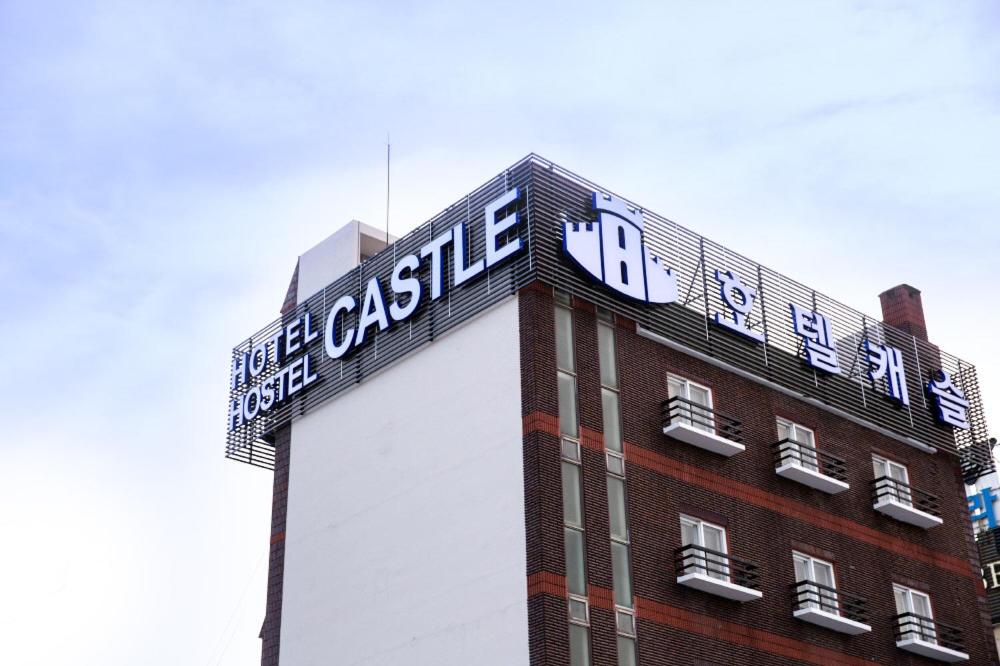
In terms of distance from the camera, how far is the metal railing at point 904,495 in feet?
188

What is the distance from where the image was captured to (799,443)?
54.2 m

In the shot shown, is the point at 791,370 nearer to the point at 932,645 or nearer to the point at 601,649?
the point at 932,645

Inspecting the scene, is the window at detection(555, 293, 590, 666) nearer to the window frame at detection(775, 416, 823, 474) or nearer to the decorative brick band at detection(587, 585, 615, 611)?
the decorative brick band at detection(587, 585, 615, 611)

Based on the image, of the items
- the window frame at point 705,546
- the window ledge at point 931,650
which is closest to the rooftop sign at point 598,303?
the window frame at point 705,546

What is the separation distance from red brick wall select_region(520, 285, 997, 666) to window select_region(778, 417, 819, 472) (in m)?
0.36

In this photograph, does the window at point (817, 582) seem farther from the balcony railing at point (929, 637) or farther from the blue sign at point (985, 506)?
the blue sign at point (985, 506)

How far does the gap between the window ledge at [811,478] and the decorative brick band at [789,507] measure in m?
0.87

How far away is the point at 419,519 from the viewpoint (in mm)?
49688

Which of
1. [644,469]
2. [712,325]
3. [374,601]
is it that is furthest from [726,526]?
[374,601]

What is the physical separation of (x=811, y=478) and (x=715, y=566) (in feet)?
21.8

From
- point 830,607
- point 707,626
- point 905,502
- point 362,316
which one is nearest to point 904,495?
point 905,502

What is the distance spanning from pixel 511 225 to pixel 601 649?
14.9 meters

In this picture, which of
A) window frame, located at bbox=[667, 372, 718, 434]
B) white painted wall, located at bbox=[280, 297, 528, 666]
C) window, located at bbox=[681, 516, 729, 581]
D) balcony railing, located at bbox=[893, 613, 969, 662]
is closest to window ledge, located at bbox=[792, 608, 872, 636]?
balcony railing, located at bbox=[893, 613, 969, 662]

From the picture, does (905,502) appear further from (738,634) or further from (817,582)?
(738,634)
